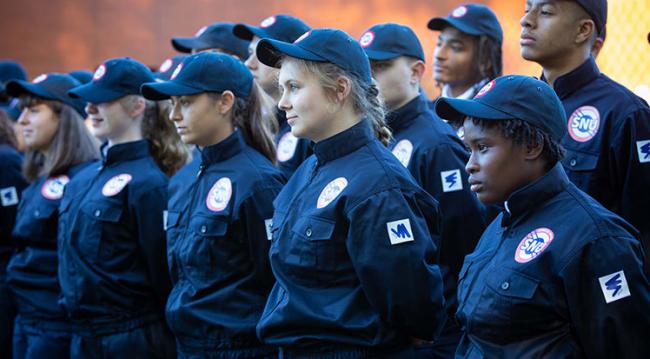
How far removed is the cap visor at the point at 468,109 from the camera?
251cm

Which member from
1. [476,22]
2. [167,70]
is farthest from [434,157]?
[167,70]

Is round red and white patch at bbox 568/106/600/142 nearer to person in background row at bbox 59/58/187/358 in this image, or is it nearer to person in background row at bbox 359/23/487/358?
person in background row at bbox 359/23/487/358

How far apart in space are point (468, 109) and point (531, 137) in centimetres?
20

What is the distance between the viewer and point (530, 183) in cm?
251

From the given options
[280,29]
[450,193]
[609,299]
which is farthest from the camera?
[280,29]

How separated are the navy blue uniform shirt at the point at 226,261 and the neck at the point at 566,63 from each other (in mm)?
1192

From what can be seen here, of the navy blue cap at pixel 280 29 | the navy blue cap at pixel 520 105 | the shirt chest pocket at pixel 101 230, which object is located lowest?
the shirt chest pocket at pixel 101 230

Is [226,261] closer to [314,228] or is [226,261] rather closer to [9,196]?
[314,228]

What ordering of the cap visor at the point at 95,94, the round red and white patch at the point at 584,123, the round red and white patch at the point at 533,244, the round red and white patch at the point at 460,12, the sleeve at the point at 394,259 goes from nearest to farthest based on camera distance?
the round red and white patch at the point at 533,244
the sleeve at the point at 394,259
the round red and white patch at the point at 584,123
the cap visor at the point at 95,94
the round red and white patch at the point at 460,12

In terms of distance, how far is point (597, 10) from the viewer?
3312 mm

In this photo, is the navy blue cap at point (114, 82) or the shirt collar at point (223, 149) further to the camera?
the navy blue cap at point (114, 82)

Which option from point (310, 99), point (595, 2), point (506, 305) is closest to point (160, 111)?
point (310, 99)

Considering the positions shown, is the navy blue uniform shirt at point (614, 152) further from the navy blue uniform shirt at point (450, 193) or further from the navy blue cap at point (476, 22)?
the navy blue cap at point (476, 22)

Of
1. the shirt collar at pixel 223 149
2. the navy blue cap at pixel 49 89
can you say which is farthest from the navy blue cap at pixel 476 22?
the navy blue cap at pixel 49 89
